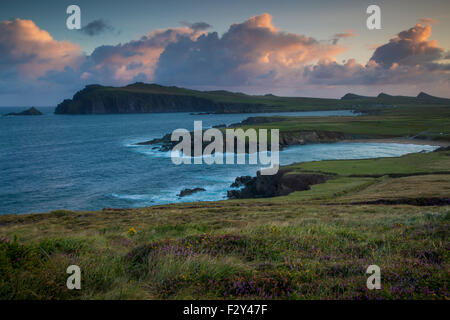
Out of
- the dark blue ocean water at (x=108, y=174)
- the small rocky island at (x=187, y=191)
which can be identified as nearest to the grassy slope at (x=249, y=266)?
the small rocky island at (x=187, y=191)

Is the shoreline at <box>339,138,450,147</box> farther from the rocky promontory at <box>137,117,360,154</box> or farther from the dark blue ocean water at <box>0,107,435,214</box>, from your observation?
the dark blue ocean water at <box>0,107,435,214</box>

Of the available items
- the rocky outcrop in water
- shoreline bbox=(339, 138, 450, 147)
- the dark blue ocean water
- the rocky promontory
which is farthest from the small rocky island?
shoreline bbox=(339, 138, 450, 147)

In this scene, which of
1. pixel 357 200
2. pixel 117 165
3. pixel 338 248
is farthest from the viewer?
pixel 117 165

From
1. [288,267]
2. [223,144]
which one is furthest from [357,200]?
[223,144]

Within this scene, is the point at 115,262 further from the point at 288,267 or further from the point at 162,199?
the point at 162,199

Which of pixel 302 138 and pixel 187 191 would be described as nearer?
pixel 187 191

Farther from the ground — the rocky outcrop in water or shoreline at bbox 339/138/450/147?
shoreline at bbox 339/138/450/147

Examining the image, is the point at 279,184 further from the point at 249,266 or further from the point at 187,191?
the point at 249,266

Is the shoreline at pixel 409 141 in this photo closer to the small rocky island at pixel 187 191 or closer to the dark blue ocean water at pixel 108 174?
the dark blue ocean water at pixel 108 174

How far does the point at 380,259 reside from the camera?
6.78 meters

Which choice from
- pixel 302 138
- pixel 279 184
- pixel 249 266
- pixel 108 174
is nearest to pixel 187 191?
pixel 279 184

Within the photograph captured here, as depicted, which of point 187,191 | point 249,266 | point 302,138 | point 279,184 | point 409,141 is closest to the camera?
point 249,266

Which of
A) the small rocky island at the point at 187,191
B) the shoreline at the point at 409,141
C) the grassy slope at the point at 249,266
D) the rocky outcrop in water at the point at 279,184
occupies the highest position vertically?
the shoreline at the point at 409,141
